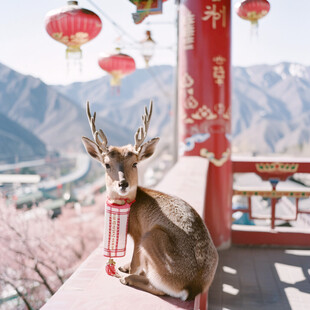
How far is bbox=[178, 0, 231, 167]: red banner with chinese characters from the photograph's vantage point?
154 inches

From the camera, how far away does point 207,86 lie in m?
3.98

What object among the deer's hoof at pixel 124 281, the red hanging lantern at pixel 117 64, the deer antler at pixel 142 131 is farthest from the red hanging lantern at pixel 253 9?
the deer's hoof at pixel 124 281

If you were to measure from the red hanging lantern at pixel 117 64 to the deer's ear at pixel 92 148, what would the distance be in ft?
10.4

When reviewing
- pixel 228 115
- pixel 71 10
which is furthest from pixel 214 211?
pixel 71 10

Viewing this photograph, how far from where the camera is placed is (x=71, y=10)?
308 cm

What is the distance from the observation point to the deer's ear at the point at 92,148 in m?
1.29

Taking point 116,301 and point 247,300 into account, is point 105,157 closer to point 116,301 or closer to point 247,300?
point 116,301

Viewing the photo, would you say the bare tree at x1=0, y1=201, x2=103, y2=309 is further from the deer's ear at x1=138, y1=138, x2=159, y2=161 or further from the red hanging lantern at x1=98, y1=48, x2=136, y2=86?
the deer's ear at x1=138, y1=138, x2=159, y2=161

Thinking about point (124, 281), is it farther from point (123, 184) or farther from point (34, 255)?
point (34, 255)

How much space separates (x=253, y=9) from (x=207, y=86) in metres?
0.95

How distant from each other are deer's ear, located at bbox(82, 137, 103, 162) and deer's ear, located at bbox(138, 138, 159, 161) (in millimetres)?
159

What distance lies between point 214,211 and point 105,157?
126 inches

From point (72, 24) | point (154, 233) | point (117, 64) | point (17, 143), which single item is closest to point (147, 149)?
point (154, 233)

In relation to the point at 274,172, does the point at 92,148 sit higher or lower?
higher
